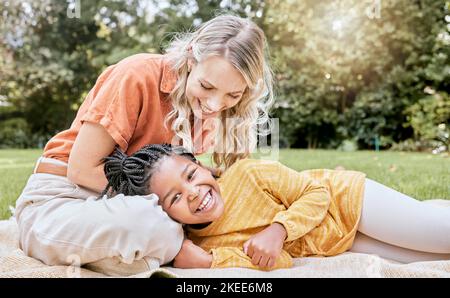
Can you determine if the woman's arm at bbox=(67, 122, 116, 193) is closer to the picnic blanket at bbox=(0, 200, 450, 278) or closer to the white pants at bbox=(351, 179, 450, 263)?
the picnic blanket at bbox=(0, 200, 450, 278)

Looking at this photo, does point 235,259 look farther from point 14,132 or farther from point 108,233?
point 14,132

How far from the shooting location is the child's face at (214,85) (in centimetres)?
115

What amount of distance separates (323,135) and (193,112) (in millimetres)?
2718

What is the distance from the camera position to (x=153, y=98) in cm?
123

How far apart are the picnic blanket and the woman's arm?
19 centimetres

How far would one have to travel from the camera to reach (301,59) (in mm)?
3898

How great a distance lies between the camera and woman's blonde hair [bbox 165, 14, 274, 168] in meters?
1.18

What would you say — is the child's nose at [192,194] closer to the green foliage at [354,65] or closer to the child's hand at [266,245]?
the child's hand at [266,245]

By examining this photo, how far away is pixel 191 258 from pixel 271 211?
20 cm

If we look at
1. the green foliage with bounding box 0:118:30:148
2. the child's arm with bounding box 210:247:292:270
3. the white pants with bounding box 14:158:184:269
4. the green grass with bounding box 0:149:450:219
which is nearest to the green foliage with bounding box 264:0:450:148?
the green grass with bounding box 0:149:450:219

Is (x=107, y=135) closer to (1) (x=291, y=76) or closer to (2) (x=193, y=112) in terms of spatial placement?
(2) (x=193, y=112)

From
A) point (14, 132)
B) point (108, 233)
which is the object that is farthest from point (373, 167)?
point (14, 132)
